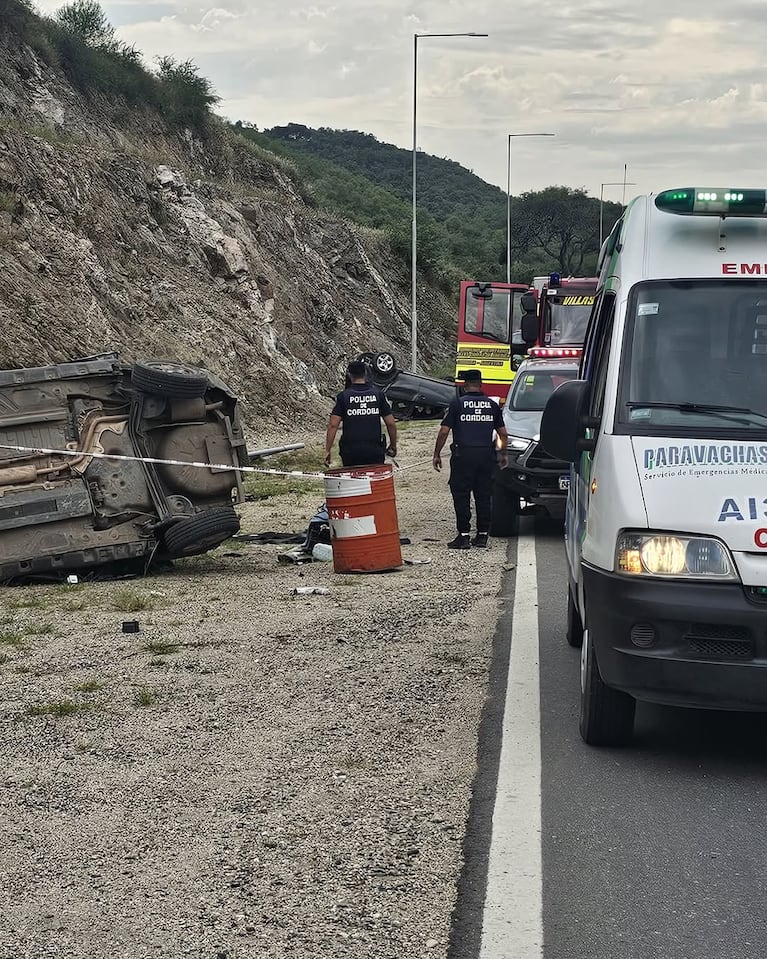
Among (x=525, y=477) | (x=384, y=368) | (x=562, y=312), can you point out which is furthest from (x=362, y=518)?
(x=384, y=368)

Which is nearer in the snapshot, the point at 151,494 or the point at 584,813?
the point at 584,813

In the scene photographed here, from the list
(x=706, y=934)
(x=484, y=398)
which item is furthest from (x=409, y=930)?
(x=484, y=398)

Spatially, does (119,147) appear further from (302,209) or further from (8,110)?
(302,209)

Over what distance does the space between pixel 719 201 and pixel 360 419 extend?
23.1 ft

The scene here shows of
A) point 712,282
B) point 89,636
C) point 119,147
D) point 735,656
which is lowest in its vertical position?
point 89,636

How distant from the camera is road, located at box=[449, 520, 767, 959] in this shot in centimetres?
441

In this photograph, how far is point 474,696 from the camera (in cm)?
764

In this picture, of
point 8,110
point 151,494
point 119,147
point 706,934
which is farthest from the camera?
point 119,147

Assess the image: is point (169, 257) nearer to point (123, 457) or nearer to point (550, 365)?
point (550, 365)

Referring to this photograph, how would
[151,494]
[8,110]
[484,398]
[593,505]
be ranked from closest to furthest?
[593,505] → [151,494] → [484,398] → [8,110]

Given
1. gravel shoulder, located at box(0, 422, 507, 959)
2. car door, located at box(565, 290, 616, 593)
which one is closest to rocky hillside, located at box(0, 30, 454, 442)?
gravel shoulder, located at box(0, 422, 507, 959)

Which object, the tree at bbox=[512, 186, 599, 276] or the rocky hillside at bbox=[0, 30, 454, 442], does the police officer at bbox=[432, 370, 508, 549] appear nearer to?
the rocky hillside at bbox=[0, 30, 454, 442]

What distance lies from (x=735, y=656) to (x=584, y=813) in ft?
3.03

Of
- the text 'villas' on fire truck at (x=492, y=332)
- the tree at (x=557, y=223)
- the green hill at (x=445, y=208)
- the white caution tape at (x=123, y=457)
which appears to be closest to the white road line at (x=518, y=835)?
the white caution tape at (x=123, y=457)
